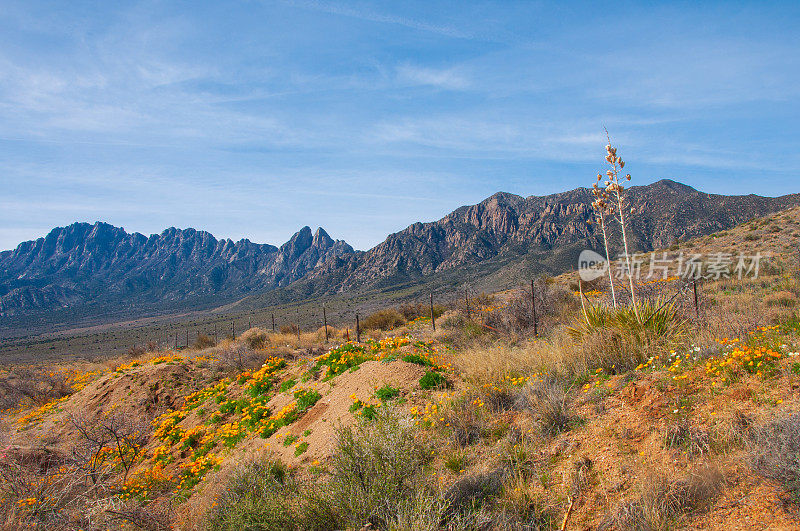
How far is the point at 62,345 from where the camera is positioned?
5378 cm

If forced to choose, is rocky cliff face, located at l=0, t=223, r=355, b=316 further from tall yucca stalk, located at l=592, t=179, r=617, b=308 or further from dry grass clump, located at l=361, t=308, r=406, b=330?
tall yucca stalk, located at l=592, t=179, r=617, b=308

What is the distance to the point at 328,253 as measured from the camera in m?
185

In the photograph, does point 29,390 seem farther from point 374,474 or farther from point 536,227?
point 536,227

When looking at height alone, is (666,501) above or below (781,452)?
below

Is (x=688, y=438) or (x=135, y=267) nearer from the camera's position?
(x=688, y=438)

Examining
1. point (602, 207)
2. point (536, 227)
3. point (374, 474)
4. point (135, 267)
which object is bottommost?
point (374, 474)

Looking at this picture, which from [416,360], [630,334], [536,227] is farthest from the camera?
[536,227]

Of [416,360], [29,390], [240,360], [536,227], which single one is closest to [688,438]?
[416,360]

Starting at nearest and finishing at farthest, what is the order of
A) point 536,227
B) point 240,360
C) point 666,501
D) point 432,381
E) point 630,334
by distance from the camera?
point 666,501 → point 630,334 → point 432,381 → point 240,360 → point 536,227

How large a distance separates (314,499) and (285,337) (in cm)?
1997

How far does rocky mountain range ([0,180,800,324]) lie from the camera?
2717 inches

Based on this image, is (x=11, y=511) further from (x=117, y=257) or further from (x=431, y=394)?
(x=117, y=257)

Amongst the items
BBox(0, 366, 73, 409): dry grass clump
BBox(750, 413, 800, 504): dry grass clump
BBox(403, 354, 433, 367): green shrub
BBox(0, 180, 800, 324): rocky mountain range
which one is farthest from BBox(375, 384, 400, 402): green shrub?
BBox(0, 366, 73, 409): dry grass clump

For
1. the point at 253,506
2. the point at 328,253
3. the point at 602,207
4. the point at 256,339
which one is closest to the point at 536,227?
the point at 256,339
